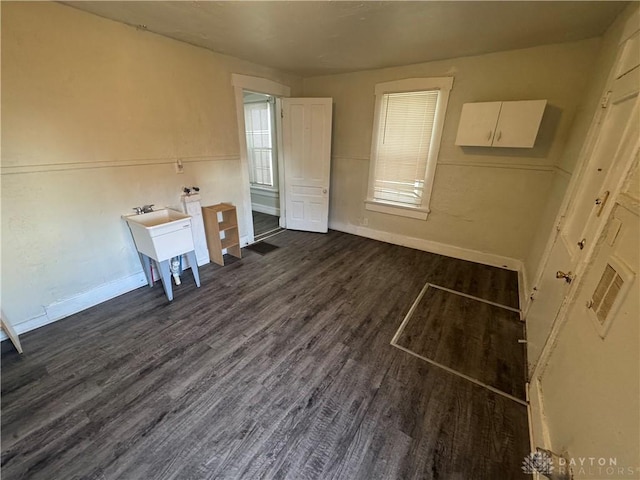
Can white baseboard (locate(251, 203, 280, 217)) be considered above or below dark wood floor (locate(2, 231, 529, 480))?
above

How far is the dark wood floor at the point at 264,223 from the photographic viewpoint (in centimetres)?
437

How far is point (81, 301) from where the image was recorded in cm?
233

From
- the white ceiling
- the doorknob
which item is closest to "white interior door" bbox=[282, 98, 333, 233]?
the white ceiling

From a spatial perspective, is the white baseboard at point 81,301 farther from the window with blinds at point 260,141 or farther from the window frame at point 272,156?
the window with blinds at point 260,141

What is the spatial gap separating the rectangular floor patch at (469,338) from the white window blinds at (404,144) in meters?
1.68

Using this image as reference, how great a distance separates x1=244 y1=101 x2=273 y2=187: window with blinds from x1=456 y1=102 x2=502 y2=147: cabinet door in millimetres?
3190

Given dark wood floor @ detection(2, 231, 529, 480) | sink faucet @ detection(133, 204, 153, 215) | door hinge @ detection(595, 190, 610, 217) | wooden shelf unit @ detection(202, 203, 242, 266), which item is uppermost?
door hinge @ detection(595, 190, 610, 217)

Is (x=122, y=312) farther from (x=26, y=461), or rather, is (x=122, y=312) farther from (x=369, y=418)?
(x=369, y=418)

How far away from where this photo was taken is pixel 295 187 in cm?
422

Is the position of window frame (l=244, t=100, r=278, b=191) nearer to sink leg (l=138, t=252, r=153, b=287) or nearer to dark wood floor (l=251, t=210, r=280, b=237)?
dark wood floor (l=251, t=210, r=280, b=237)

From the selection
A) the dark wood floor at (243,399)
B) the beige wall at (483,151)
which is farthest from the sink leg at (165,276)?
the beige wall at (483,151)

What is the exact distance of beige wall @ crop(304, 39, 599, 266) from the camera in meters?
2.52

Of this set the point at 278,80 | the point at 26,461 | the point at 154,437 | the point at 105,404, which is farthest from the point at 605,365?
the point at 278,80

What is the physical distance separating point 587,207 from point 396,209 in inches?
89.5
